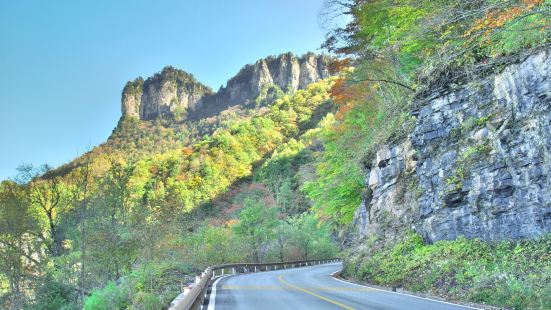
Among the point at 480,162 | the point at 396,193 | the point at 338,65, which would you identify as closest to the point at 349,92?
the point at 338,65

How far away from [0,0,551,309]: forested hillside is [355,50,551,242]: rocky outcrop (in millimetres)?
47

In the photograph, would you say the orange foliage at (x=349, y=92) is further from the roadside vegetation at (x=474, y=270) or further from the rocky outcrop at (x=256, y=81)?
the rocky outcrop at (x=256, y=81)

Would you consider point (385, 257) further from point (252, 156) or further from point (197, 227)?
point (252, 156)

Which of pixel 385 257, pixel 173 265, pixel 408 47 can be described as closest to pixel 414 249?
pixel 385 257

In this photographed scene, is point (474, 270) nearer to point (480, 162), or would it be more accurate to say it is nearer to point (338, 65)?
point (480, 162)

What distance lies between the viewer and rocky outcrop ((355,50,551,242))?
446 inches

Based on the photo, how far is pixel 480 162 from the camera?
13570 millimetres

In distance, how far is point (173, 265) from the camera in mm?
23828

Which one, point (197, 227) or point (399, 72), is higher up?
point (399, 72)

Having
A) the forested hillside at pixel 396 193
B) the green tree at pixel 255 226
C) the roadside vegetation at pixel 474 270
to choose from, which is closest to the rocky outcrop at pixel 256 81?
the green tree at pixel 255 226

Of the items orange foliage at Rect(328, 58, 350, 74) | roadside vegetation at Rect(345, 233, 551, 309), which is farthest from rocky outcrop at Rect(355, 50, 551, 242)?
orange foliage at Rect(328, 58, 350, 74)

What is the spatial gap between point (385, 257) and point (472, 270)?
20.7ft

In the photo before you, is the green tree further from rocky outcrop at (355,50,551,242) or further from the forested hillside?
rocky outcrop at (355,50,551,242)

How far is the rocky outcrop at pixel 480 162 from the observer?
1134 centimetres
